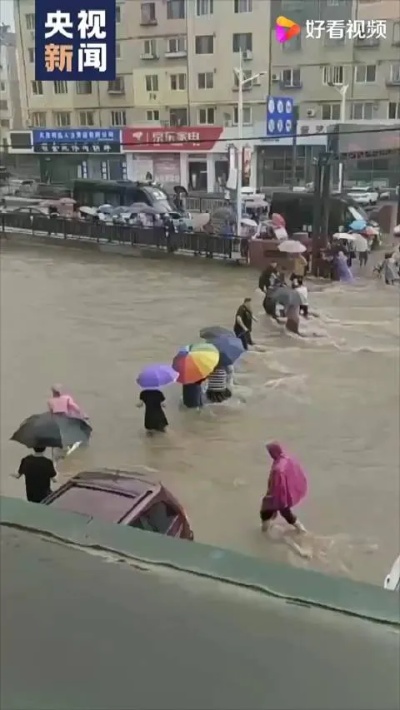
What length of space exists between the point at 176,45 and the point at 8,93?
608 mm

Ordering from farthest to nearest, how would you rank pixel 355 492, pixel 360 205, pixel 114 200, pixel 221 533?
pixel 360 205 → pixel 114 200 → pixel 355 492 → pixel 221 533

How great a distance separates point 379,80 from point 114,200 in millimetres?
2014

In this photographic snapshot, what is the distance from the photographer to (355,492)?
7.98ft

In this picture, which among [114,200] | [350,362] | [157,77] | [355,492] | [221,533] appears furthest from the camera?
[114,200]

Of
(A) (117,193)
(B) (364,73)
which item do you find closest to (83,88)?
(B) (364,73)

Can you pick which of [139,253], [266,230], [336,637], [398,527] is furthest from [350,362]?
[336,637]

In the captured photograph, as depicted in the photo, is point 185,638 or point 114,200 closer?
point 185,638

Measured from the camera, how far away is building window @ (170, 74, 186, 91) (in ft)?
8.70

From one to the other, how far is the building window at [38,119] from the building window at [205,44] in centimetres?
59

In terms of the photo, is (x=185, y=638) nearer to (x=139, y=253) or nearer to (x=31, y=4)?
(x=31, y=4)

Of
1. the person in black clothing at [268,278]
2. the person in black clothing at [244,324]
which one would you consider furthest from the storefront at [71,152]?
the person in black clothing at [268,278]

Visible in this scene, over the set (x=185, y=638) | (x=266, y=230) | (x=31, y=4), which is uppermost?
(x=31, y=4)

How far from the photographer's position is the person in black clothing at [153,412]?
9.58ft

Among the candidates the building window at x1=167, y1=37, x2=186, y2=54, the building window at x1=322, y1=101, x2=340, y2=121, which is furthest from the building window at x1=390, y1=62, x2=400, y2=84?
the building window at x1=167, y1=37, x2=186, y2=54
